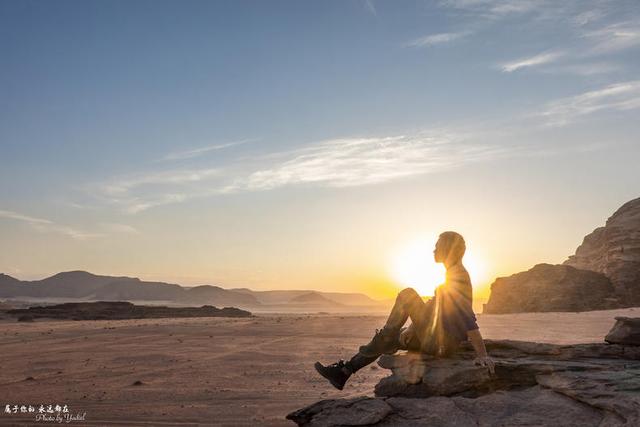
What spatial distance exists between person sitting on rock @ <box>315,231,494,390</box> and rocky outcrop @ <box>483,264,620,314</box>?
33916 millimetres

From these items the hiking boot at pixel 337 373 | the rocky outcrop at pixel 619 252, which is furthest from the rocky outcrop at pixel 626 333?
the rocky outcrop at pixel 619 252

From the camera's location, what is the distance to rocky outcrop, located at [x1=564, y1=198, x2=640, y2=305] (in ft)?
124

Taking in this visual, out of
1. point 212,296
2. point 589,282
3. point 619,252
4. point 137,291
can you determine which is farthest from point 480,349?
point 137,291

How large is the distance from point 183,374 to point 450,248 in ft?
25.3

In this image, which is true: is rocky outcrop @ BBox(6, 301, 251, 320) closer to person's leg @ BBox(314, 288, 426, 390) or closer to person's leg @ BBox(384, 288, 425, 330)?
person's leg @ BBox(314, 288, 426, 390)

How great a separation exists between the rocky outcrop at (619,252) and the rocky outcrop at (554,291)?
1017 millimetres

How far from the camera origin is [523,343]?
26.3 ft

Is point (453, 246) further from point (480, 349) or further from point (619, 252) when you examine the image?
point (619, 252)

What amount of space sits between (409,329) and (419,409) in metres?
1.58

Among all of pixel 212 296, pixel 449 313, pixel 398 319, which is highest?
pixel 449 313

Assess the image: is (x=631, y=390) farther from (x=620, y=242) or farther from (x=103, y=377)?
(x=620, y=242)

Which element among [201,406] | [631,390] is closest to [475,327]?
[631,390]

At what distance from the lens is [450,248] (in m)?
7.28

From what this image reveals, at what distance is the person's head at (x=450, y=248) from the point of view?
7.26 metres
